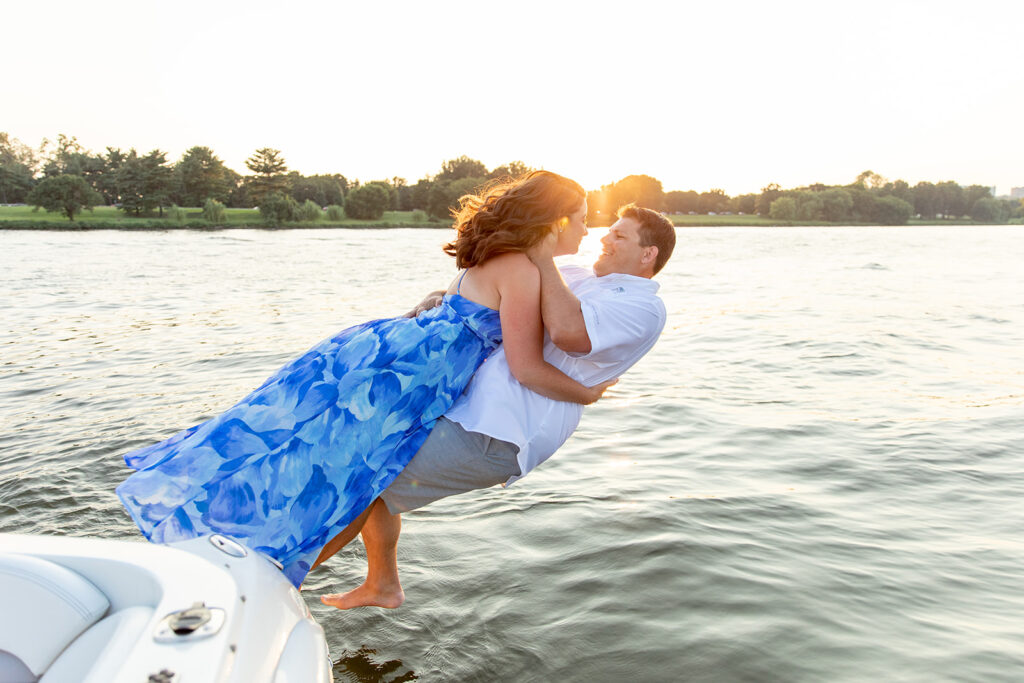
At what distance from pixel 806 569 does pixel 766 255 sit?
3957 centimetres

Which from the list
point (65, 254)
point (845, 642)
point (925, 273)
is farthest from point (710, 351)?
point (65, 254)

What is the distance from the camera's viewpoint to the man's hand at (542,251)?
3322mm

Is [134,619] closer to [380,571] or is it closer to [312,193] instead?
[380,571]

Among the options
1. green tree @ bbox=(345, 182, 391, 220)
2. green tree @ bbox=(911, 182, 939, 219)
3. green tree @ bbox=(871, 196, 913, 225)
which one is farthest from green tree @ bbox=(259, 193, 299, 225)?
green tree @ bbox=(911, 182, 939, 219)

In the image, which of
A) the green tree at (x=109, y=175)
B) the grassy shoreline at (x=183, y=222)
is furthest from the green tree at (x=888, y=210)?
the green tree at (x=109, y=175)

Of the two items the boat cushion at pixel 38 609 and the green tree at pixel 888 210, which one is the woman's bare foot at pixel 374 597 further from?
the green tree at pixel 888 210

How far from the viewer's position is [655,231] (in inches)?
149

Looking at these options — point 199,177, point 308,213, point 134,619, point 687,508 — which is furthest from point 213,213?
point 134,619

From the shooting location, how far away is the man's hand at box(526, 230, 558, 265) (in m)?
3.32

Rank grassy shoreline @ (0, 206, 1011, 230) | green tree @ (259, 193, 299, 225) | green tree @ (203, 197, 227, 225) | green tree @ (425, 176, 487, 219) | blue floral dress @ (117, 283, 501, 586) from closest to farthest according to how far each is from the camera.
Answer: blue floral dress @ (117, 283, 501, 586), grassy shoreline @ (0, 206, 1011, 230), green tree @ (203, 197, 227, 225), green tree @ (259, 193, 299, 225), green tree @ (425, 176, 487, 219)

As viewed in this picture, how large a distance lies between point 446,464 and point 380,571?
76 cm

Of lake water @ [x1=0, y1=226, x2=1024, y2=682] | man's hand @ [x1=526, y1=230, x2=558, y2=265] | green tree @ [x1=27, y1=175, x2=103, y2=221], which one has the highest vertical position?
green tree @ [x1=27, y1=175, x2=103, y2=221]

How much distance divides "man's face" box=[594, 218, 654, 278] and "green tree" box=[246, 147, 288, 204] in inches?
4076

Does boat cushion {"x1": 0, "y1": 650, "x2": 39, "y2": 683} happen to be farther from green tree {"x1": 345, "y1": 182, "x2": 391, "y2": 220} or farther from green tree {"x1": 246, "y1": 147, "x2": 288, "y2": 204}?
green tree {"x1": 246, "y1": 147, "x2": 288, "y2": 204}
